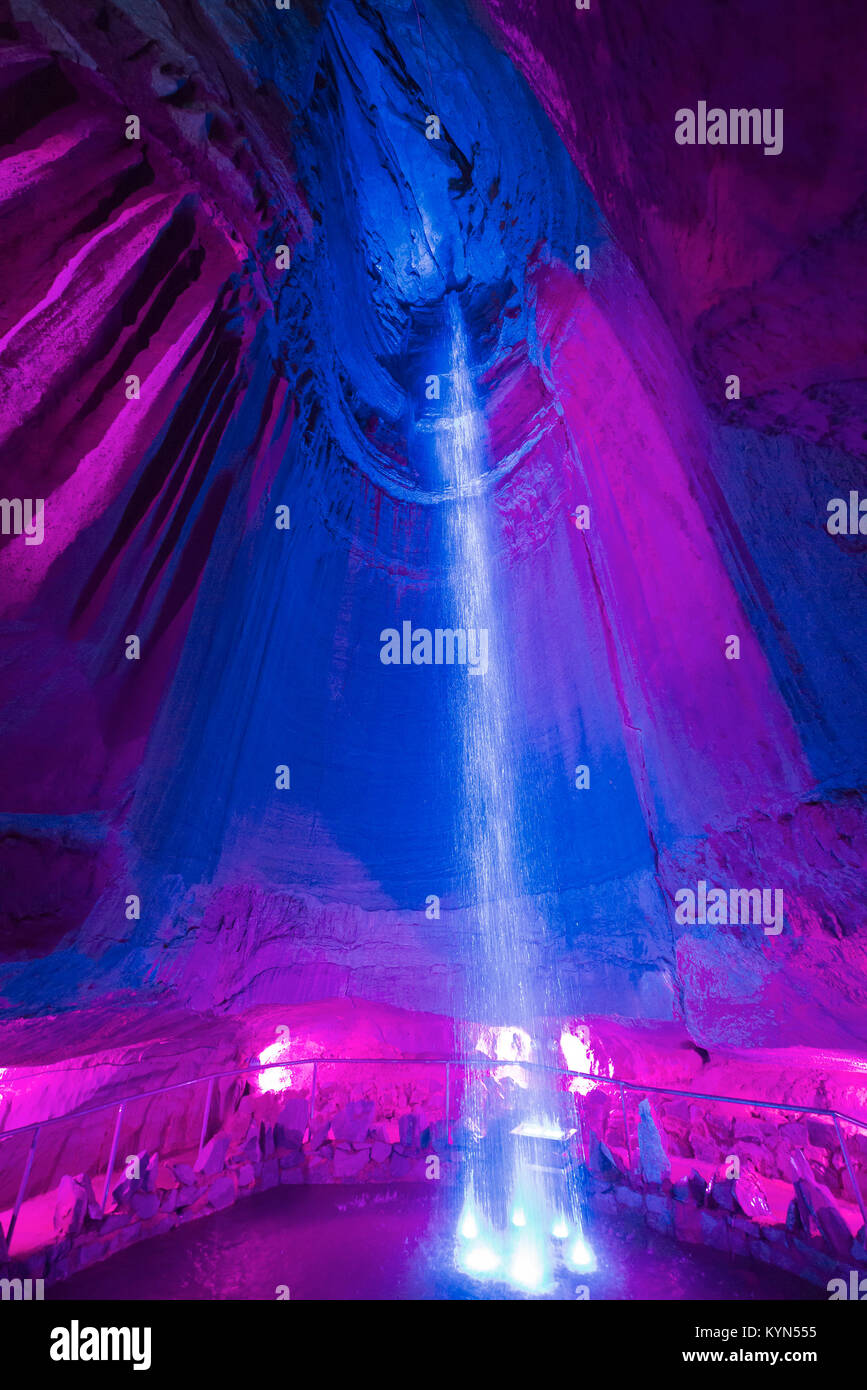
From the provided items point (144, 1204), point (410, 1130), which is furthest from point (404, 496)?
point (144, 1204)

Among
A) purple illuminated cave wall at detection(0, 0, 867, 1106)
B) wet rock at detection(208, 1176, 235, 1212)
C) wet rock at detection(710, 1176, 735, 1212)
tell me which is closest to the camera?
purple illuminated cave wall at detection(0, 0, 867, 1106)

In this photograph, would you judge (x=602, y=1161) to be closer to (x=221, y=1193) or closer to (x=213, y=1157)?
(x=221, y=1193)

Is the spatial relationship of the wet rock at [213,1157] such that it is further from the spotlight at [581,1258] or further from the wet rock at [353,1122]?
the spotlight at [581,1258]

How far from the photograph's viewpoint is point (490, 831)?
866 cm

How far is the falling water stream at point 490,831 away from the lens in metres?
7.82

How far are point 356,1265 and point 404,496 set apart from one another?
26.8 ft

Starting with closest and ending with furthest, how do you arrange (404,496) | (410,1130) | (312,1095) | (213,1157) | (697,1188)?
(697,1188)
(213,1157)
(410,1130)
(312,1095)
(404,496)

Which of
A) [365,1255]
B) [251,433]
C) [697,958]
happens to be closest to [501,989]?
[697,958]

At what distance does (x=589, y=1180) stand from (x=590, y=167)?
886 centimetres

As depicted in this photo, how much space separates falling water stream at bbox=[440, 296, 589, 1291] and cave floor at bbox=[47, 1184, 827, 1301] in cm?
166

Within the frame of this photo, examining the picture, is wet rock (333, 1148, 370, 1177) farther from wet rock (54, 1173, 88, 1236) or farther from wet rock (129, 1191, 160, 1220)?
wet rock (54, 1173, 88, 1236)

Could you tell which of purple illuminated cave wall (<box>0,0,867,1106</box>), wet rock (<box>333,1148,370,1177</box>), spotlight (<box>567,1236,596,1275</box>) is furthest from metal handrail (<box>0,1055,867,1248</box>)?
spotlight (<box>567,1236,596,1275</box>)

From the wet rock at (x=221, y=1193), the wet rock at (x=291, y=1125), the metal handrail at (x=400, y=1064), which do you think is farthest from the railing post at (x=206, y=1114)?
the wet rock at (x=221, y=1193)

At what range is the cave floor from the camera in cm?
427
